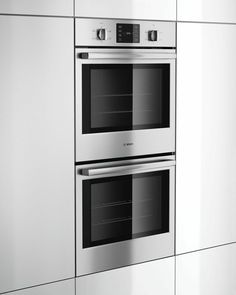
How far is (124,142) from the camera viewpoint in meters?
2.69

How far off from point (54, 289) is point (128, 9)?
1.19 m

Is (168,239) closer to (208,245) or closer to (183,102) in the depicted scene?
(208,245)

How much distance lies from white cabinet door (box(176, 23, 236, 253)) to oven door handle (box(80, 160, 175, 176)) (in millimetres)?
103

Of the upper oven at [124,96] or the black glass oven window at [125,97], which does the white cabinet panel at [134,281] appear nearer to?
the upper oven at [124,96]

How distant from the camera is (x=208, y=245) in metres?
3.04

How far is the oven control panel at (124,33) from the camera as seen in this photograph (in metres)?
2.51

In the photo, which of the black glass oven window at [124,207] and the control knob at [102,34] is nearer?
the control knob at [102,34]

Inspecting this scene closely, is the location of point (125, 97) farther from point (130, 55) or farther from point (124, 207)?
point (124, 207)

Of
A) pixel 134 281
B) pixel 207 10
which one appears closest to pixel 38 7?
pixel 207 10

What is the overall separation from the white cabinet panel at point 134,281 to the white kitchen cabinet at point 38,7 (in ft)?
3.59

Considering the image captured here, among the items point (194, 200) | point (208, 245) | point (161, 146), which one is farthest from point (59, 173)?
point (208, 245)

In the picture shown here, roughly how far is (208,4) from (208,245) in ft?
3.73

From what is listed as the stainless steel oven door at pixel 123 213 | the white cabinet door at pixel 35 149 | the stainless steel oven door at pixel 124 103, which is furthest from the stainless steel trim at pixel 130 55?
the stainless steel oven door at pixel 123 213

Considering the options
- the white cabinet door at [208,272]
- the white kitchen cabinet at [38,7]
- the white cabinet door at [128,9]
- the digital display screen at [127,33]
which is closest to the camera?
the white kitchen cabinet at [38,7]
